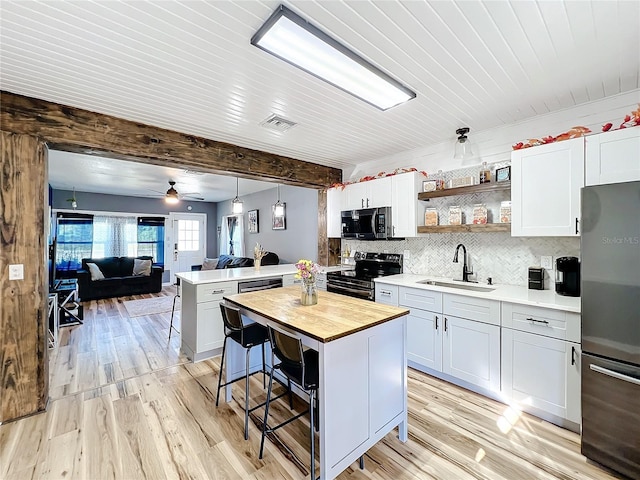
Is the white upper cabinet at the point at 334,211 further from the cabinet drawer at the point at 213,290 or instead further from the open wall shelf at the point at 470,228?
the cabinet drawer at the point at 213,290

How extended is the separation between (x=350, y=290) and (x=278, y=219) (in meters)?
3.11

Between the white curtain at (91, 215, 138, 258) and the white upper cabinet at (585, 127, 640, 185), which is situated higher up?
the white upper cabinet at (585, 127, 640, 185)

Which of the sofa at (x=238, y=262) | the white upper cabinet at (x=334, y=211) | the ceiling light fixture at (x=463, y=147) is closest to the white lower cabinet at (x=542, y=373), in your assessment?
the ceiling light fixture at (x=463, y=147)

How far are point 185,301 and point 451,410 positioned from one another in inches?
118

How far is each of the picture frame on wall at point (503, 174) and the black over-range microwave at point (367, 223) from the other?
3.93 feet

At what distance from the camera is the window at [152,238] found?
Result: 7816 mm

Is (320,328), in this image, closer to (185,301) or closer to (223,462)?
(223,462)

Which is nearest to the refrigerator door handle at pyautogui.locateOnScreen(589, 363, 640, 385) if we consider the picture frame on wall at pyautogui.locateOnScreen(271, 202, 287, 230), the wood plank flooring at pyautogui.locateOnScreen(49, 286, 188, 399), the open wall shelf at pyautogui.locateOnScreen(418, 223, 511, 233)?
the open wall shelf at pyautogui.locateOnScreen(418, 223, 511, 233)

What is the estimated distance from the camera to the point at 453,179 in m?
3.13

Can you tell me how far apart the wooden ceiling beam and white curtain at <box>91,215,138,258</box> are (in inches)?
227

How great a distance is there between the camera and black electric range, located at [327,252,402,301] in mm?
3412

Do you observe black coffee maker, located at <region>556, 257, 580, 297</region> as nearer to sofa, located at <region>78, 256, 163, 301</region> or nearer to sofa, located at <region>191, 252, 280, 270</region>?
sofa, located at <region>191, 252, 280, 270</region>

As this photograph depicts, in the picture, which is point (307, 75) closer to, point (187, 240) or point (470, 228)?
point (470, 228)

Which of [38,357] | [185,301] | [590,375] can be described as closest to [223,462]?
[38,357]
